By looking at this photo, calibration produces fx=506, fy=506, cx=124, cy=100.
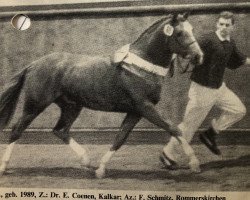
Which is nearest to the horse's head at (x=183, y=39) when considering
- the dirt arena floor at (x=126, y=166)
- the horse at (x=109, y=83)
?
the horse at (x=109, y=83)

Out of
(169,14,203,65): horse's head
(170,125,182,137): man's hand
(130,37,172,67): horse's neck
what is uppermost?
(169,14,203,65): horse's head

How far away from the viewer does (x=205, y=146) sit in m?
0.59

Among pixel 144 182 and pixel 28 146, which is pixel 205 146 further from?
pixel 28 146

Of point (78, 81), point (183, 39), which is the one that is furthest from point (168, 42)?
point (78, 81)

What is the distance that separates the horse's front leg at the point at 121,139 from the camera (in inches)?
24.2

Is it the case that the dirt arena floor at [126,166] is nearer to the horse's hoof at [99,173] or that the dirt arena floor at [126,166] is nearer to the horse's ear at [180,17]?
the horse's hoof at [99,173]

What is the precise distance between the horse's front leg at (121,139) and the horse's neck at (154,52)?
0.07 metres

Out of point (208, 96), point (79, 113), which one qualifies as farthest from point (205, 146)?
point (79, 113)

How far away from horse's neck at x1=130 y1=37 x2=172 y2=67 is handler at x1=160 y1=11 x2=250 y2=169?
0.13 ft

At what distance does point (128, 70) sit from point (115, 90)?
1.1 inches

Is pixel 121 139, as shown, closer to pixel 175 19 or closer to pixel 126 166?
pixel 126 166

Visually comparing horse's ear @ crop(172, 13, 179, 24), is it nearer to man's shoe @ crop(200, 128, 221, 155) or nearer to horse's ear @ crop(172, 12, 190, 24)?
horse's ear @ crop(172, 12, 190, 24)

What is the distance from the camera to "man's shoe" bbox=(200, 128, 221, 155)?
59 centimetres

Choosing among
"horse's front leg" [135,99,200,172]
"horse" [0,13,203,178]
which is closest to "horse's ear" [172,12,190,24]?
"horse" [0,13,203,178]
